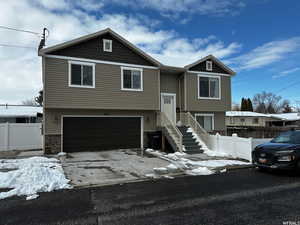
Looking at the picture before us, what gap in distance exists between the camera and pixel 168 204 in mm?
4910

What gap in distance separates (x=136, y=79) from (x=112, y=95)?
2.05 meters

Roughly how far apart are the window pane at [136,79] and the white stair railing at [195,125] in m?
4.27

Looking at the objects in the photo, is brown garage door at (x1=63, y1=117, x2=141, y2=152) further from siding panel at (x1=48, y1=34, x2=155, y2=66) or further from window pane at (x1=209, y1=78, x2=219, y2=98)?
window pane at (x1=209, y1=78, x2=219, y2=98)

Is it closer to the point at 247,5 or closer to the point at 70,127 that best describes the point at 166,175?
the point at 70,127

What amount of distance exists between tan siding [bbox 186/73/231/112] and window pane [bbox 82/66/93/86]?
7.18 meters

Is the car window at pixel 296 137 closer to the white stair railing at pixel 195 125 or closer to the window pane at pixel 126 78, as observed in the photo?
the white stair railing at pixel 195 125

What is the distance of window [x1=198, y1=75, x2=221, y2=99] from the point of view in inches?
637

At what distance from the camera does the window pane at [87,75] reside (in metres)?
12.5

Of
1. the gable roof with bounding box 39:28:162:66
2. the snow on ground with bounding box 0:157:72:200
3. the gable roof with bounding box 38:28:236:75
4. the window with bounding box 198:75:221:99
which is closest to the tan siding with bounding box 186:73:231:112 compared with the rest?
the window with bounding box 198:75:221:99

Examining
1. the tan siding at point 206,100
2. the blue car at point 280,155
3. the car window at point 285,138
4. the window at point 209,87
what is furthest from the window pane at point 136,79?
the car window at point 285,138

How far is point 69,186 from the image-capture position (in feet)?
20.6

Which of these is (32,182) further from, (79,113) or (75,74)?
(75,74)

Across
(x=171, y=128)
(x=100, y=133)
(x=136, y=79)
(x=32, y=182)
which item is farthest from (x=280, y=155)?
(x=100, y=133)

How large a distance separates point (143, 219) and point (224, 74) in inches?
601
